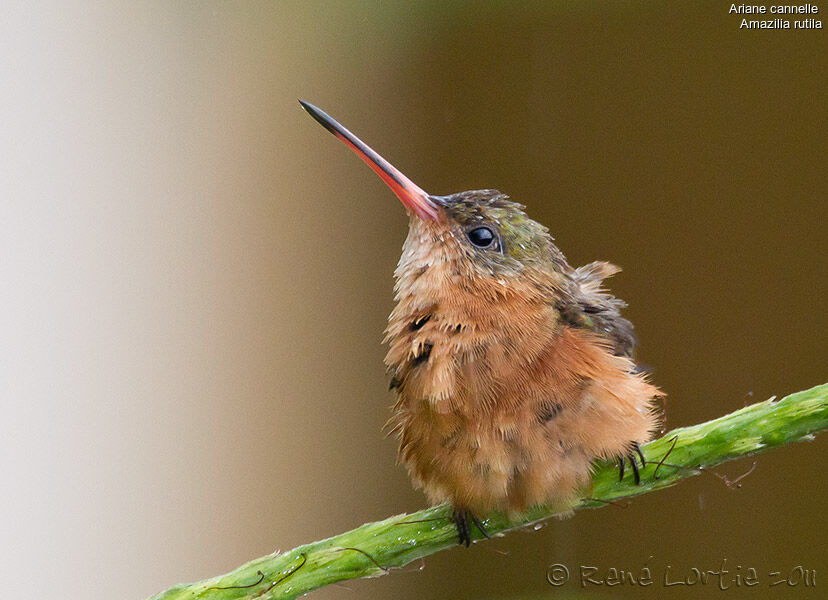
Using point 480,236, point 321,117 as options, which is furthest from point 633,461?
point 321,117

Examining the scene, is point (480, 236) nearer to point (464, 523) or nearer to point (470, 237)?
point (470, 237)

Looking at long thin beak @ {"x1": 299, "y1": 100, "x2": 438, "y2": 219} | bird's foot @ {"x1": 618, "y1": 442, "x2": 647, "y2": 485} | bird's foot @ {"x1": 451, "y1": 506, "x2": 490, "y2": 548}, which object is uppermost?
long thin beak @ {"x1": 299, "y1": 100, "x2": 438, "y2": 219}

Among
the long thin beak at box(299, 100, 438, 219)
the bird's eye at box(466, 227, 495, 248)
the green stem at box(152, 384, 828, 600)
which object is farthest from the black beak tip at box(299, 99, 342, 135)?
the green stem at box(152, 384, 828, 600)

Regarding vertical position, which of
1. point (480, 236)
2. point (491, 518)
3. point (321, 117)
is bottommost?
point (491, 518)

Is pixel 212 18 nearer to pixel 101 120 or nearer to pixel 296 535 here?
pixel 101 120

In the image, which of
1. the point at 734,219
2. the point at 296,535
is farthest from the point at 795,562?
the point at 296,535

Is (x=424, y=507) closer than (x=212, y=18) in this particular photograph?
Yes

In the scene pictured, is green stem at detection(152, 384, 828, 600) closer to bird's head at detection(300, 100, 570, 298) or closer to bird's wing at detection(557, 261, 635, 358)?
bird's wing at detection(557, 261, 635, 358)
